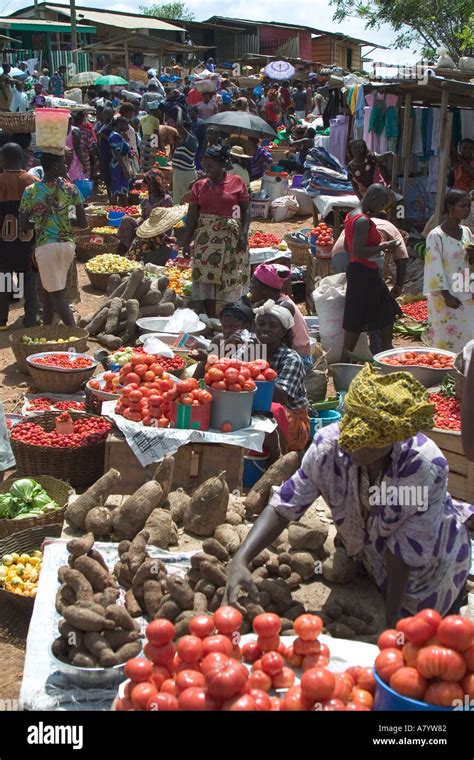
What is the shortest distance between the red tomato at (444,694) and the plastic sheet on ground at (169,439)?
291 cm

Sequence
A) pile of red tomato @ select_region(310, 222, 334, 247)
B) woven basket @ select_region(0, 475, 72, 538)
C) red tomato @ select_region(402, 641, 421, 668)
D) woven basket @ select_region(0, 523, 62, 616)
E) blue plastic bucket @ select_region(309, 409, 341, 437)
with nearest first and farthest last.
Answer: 1. red tomato @ select_region(402, 641, 421, 668)
2. woven basket @ select_region(0, 523, 62, 616)
3. woven basket @ select_region(0, 475, 72, 538)
4. blue plastic bucket @ select_region(309, 409, 341, 437)
5. pile of red tomato @ select_region(310, 222, 334, 247)

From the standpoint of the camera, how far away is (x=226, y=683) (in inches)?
82.8

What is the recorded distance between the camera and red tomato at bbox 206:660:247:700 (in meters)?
2.11

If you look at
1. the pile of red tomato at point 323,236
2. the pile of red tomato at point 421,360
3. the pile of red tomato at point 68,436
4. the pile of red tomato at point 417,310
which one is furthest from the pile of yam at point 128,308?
the pile of red tomato at point 421,360

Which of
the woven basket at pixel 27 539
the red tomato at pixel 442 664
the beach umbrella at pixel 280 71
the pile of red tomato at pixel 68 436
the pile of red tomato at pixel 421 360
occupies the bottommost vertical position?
the woven basket at pixel 27 539

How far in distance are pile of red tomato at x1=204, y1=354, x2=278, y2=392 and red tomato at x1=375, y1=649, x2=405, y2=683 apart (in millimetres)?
2773

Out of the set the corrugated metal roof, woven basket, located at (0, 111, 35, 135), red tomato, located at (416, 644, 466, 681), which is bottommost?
red tomato, located at (416, 644, 466, 681)

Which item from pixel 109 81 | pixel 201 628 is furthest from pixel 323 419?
pixel 109 81

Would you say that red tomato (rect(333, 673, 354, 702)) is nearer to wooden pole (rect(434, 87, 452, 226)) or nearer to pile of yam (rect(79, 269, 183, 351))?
pile of yam (rect(79, 269, 183, 351))

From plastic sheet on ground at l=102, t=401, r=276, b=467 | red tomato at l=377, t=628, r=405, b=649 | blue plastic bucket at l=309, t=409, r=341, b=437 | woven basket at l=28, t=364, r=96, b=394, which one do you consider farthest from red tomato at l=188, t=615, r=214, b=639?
woven basket at l=28, t=364, r=96, b=394

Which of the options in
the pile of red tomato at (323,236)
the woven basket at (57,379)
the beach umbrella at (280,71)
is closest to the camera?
the woven basket at (57,379)

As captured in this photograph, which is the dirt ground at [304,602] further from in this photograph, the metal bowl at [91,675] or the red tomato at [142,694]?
the red tomato at [142,694]

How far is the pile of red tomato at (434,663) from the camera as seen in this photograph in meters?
1.99

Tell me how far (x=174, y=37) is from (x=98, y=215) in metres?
27.4
